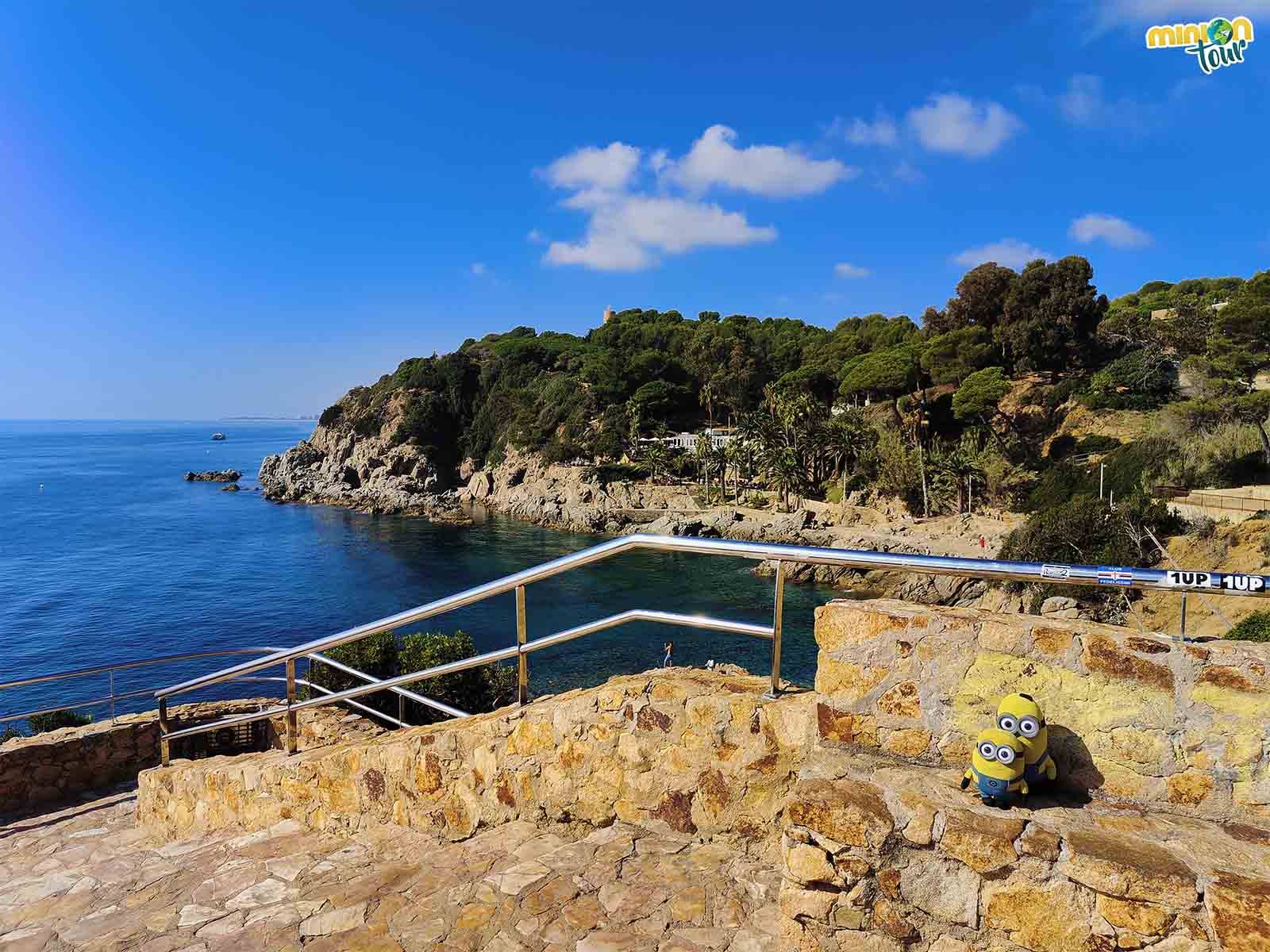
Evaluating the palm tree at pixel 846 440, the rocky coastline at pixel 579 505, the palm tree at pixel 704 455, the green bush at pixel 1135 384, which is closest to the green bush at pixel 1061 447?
the green bush at pixel 1135 384

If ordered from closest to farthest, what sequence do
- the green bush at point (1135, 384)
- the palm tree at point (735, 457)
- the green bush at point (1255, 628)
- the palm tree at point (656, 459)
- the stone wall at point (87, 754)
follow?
the stone wall at point (87, 754), the green bush at point (1255, 628), the green bush at point (1135, 384), the palm tree at point (735, 457), the palm tree at point (656, 459)

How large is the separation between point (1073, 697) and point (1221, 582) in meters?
0.63

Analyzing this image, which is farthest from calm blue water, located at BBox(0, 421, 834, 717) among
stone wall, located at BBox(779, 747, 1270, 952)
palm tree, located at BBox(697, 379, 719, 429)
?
palm tree, located at BBox(697, 379, 719, 429)

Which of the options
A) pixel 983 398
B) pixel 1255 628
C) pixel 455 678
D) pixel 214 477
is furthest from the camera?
pixel 214 477

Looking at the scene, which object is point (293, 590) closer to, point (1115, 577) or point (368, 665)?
point (368, 665)

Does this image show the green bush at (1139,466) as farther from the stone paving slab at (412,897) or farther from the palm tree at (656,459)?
the stone paving slab at (412,897)

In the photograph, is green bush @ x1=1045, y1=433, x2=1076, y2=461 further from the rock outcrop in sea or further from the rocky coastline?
the rock outcrop in sea

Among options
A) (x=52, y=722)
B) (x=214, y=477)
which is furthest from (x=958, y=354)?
(x=214, y=477)

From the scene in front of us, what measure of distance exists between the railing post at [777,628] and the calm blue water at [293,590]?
15.7m

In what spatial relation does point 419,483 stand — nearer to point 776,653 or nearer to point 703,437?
point 703,437

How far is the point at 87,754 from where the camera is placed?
7.49 m

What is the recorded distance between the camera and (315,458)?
79.2m

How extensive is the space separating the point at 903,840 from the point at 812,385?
6210 cm

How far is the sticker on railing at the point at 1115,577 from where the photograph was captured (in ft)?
7.72
